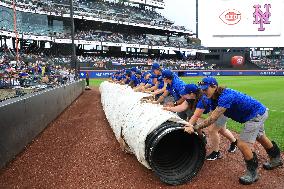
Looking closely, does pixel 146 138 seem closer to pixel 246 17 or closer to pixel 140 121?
pixel 140 121

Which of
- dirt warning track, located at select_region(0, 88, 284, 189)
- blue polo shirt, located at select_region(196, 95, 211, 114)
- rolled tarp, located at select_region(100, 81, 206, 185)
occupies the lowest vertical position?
dirt warning track, located at select_region(0, 88, 284, 189)

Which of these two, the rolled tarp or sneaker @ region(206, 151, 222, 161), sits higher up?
the rolled tarp

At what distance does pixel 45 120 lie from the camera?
1014cm

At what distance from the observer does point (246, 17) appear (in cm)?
6788

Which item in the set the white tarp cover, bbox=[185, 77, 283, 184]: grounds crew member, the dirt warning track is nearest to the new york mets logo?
the dirt warning track

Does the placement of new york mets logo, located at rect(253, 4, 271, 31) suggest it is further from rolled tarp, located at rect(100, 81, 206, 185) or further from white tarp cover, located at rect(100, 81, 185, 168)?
rolled tarp, located at rect(100, 81, 206, 185)

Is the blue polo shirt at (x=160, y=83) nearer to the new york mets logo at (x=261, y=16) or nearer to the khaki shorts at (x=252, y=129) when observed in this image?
the khaki shorts at (x=252, y=129)

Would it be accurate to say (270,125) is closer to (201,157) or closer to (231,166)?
(231,166)

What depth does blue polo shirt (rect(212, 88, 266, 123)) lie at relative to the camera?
5176 mm

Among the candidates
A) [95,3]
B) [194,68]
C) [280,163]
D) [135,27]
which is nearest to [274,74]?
[194,68]

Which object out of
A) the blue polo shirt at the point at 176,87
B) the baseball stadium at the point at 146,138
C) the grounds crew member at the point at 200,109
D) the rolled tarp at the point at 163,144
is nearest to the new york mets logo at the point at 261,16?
the baseball stadium at the point at 146,138

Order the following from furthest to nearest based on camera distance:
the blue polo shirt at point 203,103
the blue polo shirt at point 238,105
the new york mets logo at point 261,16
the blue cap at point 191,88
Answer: the new york mets logo at point 261,16, the blue cap at point 191,88, the blue polo shirt at point 203,103, the blue polo shirt at point 238,105

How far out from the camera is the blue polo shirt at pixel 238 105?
518cm

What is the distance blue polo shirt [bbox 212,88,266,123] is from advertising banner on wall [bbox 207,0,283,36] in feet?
213
